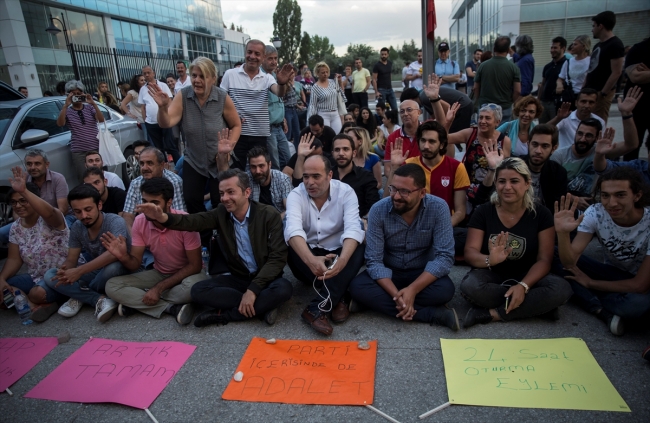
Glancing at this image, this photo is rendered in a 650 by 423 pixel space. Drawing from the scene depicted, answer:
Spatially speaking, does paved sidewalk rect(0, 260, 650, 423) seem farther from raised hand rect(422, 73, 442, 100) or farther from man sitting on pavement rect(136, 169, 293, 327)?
raised hand rect(422, 73, 442, 100)

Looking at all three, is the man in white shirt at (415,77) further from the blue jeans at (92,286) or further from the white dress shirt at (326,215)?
the blue jeans at (92,286)

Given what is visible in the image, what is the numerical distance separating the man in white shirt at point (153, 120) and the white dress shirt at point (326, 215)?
515cm

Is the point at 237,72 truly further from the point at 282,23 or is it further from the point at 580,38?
the point at 282,23

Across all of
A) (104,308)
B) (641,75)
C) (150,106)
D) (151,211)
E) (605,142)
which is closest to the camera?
(151,211)

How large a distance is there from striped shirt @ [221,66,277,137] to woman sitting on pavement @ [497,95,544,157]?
2.89 m

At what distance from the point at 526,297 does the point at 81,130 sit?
237 inches

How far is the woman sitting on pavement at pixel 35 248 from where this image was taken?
3.77m

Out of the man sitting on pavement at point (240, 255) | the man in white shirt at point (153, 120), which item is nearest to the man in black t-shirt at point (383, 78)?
the man in white shirt at point (153, 120)

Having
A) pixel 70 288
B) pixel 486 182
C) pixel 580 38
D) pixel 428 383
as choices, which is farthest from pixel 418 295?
pixel 580 38

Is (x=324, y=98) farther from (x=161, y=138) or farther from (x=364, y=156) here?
(x=161, y=138)

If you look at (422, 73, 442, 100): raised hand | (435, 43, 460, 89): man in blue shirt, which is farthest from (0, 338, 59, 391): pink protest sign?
(435, 43, 460, 89): man in blue shirt

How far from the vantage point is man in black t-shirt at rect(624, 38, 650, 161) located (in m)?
4.63

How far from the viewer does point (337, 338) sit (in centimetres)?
312

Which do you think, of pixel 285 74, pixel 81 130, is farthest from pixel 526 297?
pixel 81 130
